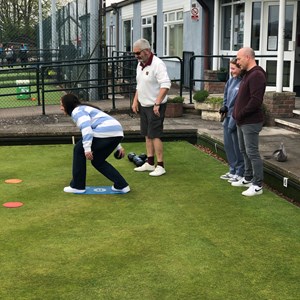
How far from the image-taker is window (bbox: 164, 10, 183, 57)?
1758 cm

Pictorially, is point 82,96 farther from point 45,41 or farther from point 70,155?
point 45,41

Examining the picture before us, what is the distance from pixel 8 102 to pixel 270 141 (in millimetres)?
9493

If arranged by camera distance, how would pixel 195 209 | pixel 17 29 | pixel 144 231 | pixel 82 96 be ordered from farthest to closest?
pixel 17 29 → pixel 82 96 → pixel 195 209 → pixel 144 231

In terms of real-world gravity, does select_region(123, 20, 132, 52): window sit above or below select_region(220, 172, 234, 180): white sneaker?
above

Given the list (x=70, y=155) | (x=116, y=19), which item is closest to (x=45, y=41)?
(x=116, y=19)

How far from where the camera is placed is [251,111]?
18.5ft

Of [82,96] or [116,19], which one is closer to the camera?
[82,96]

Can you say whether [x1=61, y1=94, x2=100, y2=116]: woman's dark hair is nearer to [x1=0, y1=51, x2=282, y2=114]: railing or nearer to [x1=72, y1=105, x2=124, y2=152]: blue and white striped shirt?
[x1=72, y1=105, x2=124, y2=152]: blue and white striped shirt

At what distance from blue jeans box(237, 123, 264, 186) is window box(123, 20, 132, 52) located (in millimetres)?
19475

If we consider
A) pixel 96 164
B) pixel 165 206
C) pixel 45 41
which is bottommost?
pixel 165 206

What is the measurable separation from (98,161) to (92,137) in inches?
15.1

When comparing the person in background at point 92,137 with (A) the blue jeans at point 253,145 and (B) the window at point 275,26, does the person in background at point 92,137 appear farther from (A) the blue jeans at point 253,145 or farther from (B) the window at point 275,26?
(B) the window at point 275,26

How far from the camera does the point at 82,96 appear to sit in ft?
45.7

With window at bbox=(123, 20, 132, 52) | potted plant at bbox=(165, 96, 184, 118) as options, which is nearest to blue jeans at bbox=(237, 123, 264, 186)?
potted plant at bbox=(165, 96, 184, 118)
